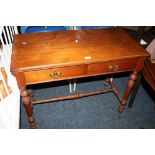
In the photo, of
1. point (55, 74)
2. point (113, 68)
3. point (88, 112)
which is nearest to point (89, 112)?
point (88, 112)

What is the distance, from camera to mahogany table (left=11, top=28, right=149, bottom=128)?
113 cm

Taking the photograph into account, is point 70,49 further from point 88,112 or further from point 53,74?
point 88,112

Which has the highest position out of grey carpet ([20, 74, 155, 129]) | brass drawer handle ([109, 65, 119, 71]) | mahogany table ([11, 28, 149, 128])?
mahogany table ([11, 28, 149, 128])

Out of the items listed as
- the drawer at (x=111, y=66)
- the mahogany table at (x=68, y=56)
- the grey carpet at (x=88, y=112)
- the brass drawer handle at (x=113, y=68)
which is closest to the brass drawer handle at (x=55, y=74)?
the mahogany table at (x=68, y=56)

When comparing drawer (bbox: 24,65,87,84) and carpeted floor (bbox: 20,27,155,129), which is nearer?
drawer (bbox: 24,65,87,84)

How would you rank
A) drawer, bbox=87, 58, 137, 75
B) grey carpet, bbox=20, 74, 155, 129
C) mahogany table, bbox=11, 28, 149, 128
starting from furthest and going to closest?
1. grey carpet, bbox=20, 74, 155, 129
2. drawer, bbox=87, 58, 137, 75
3. mahogany table, bbox=11, 28, 149, 128

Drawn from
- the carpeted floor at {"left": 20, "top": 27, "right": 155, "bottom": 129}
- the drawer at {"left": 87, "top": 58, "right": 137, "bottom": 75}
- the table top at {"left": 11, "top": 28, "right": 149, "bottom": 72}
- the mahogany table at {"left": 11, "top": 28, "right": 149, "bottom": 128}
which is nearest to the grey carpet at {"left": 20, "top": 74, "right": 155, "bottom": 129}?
the carpeted floor at {"left": 20, "top": 27, "right": 155, "bottom": 129}

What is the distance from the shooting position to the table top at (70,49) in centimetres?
113

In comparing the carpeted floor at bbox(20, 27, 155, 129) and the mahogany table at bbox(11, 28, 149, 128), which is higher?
the mahogany table at bbox(11, 28, 149, 128)

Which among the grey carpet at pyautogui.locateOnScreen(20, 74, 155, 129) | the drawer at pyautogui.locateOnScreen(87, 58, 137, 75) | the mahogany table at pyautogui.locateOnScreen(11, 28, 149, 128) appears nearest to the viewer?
the mahogany table at pyautogui.locateOnScreen(11, 28, 149, 128)

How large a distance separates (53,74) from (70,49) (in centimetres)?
26

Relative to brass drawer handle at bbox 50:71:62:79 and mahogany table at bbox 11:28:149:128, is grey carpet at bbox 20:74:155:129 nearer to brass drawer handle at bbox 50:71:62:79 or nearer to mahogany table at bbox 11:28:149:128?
mahogany table at bbox 11:28:149:128

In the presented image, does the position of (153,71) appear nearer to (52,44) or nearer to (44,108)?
(52,44)
